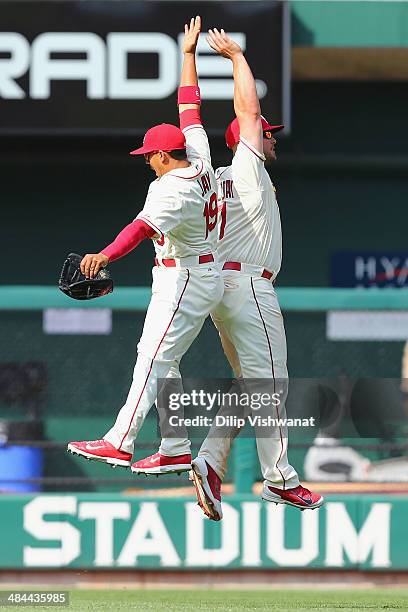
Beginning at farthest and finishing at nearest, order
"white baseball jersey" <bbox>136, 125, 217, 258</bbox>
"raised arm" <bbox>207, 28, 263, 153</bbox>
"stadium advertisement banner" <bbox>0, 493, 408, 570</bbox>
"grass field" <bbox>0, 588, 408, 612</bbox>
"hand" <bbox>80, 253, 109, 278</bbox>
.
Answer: "stadium advertisement banner" <bbox>0, 493, 408, 570</bbox> < "grass field" <bbox>0, 588, 408, 612</bbox> < "raised arm" <bbox>207, 28, 263, 153</bbox> < "white baseball jersey" <bbox>136, 125, 217, 258</bbox> < "hand" <bbox>80, 253, 109, 278</bbox>

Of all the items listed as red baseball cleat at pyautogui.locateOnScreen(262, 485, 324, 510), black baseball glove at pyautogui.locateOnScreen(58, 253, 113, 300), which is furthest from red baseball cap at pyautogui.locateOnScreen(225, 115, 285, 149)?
red baseball cleat at pyautogui.locateOnScreen(262, 485, 324, 510)

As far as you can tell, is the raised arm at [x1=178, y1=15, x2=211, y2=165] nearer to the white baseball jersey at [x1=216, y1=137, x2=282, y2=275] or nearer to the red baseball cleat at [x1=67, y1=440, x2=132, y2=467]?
the white baseball jersey at [x1=216, y1=137, x2=282, y2=275]

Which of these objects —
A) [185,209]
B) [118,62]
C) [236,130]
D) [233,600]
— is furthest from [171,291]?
[118,62]

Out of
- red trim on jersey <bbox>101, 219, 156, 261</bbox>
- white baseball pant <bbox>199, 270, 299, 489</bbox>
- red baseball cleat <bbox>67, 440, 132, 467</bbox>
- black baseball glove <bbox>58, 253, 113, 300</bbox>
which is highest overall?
red trim on jersey <bbox>101, 219, 156, 261</bbox>

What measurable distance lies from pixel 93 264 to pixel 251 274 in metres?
1.15

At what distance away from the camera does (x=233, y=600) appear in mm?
8617

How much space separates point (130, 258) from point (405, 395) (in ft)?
17.4

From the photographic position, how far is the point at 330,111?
544 inches

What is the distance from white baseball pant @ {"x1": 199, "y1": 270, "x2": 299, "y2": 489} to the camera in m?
6.95

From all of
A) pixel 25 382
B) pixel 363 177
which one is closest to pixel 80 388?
pixel 25 382

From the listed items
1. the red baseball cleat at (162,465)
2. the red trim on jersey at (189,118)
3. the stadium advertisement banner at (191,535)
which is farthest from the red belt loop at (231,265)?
the stadium advertisement banner at (191,535)

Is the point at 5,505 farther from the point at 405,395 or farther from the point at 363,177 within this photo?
the point at 363,177

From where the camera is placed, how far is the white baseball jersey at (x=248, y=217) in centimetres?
705

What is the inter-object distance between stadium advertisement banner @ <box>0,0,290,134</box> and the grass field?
4369mm
